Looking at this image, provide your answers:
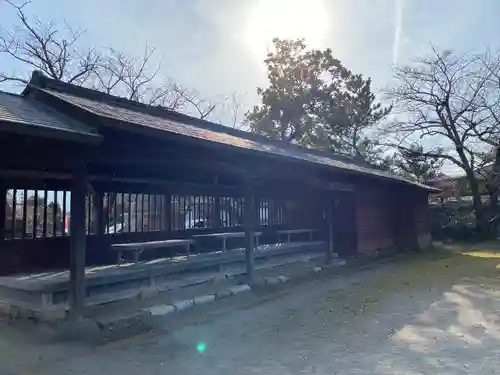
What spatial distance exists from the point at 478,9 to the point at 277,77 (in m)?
17.2

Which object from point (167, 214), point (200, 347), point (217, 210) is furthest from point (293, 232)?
point (200, 347)

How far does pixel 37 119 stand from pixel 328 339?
12.8ft

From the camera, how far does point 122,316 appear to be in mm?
5918

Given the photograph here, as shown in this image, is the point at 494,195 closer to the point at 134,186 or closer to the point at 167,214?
the point at 167,214

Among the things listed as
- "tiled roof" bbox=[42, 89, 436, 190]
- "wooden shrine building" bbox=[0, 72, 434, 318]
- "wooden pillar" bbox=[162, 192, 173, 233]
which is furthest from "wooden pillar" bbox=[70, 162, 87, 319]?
"wooden pillar" bbox=[162, 192, 173, 233]

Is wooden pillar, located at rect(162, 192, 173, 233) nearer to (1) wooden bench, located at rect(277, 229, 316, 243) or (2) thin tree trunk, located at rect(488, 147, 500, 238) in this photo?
(1) wooden bench, located at rect(277, 229, 316, 243)

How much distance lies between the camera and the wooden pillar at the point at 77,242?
5398 mm

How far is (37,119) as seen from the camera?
4.62 m

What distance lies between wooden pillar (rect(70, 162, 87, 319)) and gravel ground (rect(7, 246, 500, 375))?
2.14ft

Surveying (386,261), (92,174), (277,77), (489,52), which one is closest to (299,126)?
(277,77)

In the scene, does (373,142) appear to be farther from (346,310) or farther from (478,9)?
(346,310)

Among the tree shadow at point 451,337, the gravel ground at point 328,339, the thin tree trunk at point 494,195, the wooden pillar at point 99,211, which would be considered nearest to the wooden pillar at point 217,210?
the gravel ground at point 328,339

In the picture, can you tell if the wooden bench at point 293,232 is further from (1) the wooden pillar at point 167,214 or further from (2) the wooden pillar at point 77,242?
(2) the wooden pillar at point 77,242

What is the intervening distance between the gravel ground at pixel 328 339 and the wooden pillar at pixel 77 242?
0.65 metres
